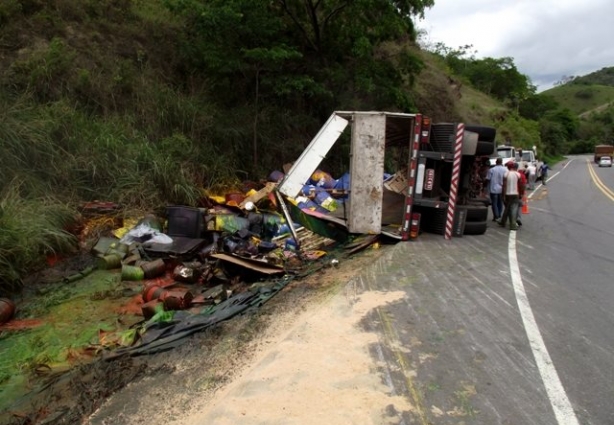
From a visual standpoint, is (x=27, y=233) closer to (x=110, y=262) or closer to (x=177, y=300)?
(x=110, y=262)

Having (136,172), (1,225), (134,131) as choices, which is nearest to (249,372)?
(1,225)

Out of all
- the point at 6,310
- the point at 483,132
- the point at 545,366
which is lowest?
the point at 6,310

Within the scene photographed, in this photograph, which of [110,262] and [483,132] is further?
[483,132]

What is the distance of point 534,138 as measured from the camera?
54.2 metres

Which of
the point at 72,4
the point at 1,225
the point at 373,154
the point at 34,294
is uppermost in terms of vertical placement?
the point at 72,4

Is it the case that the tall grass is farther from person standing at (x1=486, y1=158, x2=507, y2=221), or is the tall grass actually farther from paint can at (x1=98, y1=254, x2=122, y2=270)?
person standing at (x1=486, y1=158, x2=507, y2=221)

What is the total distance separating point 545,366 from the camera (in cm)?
431

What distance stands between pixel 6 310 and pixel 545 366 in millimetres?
7052

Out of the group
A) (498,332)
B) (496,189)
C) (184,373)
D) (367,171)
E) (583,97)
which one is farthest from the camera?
(583,97)

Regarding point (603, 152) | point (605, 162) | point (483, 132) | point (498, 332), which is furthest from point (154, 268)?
point (603, 152)

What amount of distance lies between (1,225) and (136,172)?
3746 millimetres

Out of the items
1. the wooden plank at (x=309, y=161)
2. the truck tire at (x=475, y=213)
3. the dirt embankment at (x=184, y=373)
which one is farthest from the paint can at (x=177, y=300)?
the truck tire at (x=475, y=213)

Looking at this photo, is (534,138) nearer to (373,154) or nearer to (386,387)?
(373,154)

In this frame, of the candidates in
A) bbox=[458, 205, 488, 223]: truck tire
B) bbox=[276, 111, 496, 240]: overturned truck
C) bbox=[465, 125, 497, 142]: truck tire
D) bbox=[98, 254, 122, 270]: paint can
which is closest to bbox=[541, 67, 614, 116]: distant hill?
bbox=[465, 125, 497, 142]: truck tire
